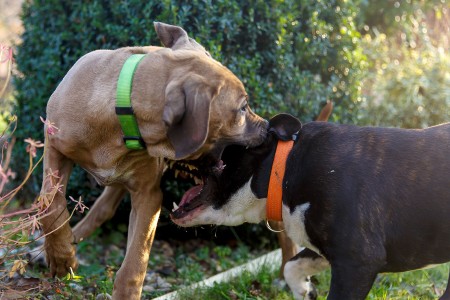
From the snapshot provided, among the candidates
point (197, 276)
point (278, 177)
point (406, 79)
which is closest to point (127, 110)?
point (278, 177)

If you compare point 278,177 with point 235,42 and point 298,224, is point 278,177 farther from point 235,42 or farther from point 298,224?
point 235,42

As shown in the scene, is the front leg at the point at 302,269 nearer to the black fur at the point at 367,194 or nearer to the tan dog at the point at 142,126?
the black fur at the point at 367,194

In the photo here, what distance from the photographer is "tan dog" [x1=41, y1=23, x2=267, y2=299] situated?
12.7ft

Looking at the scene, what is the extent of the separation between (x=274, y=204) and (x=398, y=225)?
2.49ft

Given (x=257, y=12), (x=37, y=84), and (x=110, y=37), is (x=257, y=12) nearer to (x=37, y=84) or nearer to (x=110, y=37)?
(x=110, y=37)

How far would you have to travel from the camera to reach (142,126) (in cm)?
416

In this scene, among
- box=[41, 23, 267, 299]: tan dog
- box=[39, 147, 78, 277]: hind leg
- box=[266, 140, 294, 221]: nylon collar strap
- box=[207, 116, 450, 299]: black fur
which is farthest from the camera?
box=[39, 147, 78, 277]: hind leg

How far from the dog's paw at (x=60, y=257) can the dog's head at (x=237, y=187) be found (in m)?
0.72

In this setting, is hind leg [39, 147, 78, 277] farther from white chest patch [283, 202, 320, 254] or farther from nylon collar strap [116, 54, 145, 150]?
white chest patch [283, 202, 320, 254]

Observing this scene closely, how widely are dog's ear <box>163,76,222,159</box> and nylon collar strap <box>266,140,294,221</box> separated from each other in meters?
0.65

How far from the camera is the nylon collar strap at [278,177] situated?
428 centimetres

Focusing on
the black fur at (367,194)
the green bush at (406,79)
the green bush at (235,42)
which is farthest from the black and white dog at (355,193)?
the green bush at (406,79)

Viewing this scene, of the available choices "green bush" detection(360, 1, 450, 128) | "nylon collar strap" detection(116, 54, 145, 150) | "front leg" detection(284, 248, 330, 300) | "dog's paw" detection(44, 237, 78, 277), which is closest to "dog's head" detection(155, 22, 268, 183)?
"nylon collar strap" detection(116, 54, 145, 150)

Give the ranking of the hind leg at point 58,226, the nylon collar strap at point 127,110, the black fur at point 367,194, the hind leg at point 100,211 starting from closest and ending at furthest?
the black fur at point 367,194 < the nylon collar strap at point 127,110 < the hind leg at point 58,226 < the hind leg at point 100,211
